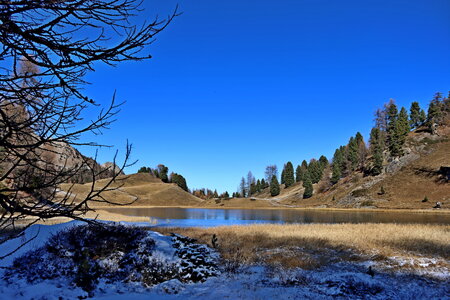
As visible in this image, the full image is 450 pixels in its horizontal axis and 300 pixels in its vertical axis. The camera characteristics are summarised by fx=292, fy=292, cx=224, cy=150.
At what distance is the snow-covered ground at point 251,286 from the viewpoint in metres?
7.78

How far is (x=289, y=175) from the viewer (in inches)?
5015

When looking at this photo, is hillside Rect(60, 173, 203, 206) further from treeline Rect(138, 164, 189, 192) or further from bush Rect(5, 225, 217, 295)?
bush Rect(5, 225, 217, 295)

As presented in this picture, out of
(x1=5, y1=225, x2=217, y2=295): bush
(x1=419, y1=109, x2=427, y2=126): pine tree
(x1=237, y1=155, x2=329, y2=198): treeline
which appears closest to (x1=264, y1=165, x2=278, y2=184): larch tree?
(x1=237, y1=155, x2=329, y2=198): treeline

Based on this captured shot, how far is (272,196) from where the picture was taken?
4675 inches

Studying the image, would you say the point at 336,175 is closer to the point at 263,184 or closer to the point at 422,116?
the point at 422,116

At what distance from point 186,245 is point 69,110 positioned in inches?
433

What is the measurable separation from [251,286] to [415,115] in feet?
364

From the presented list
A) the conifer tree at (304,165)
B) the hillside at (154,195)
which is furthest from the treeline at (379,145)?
the hillside at (154,195)

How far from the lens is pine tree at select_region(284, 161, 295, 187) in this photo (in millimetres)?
126625

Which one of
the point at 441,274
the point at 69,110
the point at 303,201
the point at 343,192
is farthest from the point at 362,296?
the point at 303,201

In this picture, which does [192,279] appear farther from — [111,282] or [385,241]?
[385,241]

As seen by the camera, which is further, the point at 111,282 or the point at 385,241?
the point at 385,241

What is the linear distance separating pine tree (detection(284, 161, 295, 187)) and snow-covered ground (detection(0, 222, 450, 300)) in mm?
118412

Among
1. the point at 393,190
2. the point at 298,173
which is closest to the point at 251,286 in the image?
the point at 393,190
